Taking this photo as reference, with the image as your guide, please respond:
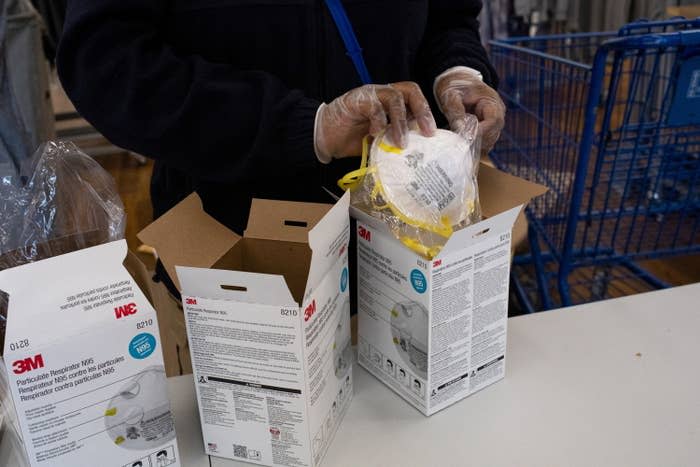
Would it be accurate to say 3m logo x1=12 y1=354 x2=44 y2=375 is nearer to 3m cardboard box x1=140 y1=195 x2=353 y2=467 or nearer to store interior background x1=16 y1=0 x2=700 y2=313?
3m cardboard box x1=140 y1=195 x2=353 y2=467

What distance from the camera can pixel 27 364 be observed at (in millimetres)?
586

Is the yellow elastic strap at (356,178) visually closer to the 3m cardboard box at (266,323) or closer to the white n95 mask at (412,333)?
the 3m cardboard box at (266,323)

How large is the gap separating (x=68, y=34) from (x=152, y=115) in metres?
0.15

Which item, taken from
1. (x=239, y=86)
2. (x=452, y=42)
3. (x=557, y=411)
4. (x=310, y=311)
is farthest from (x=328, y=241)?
(x=452, y=42)

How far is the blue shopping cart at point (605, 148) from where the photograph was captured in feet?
4.96

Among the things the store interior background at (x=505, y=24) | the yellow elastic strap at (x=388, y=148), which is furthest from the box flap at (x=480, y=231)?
the store interior background at (x=505, y=24)

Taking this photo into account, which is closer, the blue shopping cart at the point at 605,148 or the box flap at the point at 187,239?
the box flap at the point at 187,239

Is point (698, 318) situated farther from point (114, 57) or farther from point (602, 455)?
point (114, 57)

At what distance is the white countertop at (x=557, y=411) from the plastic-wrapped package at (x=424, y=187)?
0.26 meters

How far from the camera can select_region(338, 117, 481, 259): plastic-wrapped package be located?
710 millimetres

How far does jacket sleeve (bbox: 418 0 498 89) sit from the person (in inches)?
3.4

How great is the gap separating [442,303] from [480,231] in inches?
3.8

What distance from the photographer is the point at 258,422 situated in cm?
72

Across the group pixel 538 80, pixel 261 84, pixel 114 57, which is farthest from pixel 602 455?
pixel 538 80
